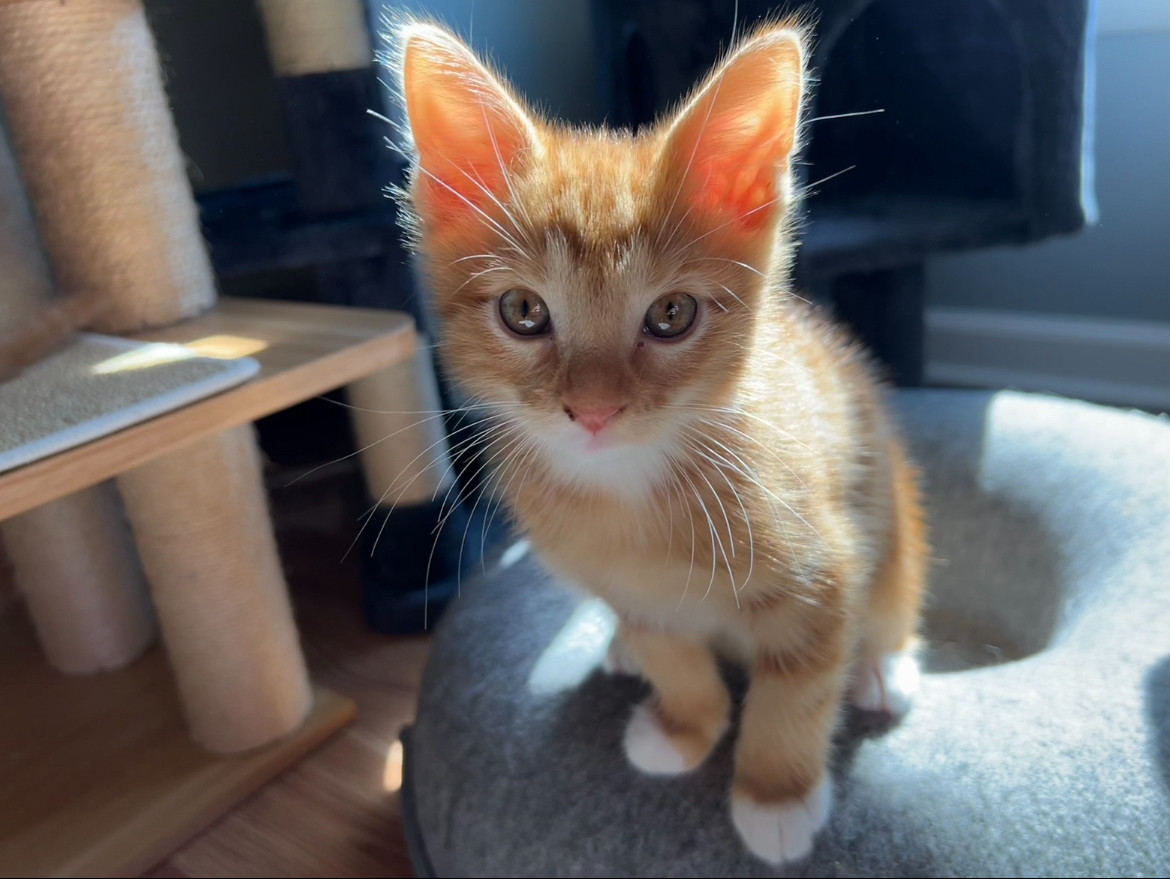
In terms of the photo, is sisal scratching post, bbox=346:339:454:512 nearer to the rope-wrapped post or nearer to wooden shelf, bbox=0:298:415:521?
wooden shelf, bbox=0:298:415:521

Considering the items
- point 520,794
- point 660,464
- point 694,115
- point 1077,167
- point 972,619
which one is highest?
point 694,115

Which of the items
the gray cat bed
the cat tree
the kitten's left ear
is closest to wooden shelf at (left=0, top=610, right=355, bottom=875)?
the cat tree

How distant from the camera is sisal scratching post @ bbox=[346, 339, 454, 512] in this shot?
104cm

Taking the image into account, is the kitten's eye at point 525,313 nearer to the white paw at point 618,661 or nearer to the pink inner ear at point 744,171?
the pink inner ear at point 744,171

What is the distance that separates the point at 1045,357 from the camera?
4.94 feet

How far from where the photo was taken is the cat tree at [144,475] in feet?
2.75

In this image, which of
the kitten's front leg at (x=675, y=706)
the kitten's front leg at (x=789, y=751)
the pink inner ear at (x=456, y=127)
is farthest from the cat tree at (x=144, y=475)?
the kitten's front leg at (x=789, y=751)

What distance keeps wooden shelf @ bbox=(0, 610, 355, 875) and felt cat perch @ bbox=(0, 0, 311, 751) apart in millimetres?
31

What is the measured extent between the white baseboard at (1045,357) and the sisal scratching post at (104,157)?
3.62 feet

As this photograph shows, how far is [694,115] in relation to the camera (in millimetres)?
627

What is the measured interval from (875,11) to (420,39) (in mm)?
438

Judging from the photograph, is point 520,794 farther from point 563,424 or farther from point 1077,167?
point 1077,167

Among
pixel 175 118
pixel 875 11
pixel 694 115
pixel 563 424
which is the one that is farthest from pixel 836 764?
pixel 175 118

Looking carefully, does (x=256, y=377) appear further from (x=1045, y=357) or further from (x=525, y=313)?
(x=1045, y=357)
